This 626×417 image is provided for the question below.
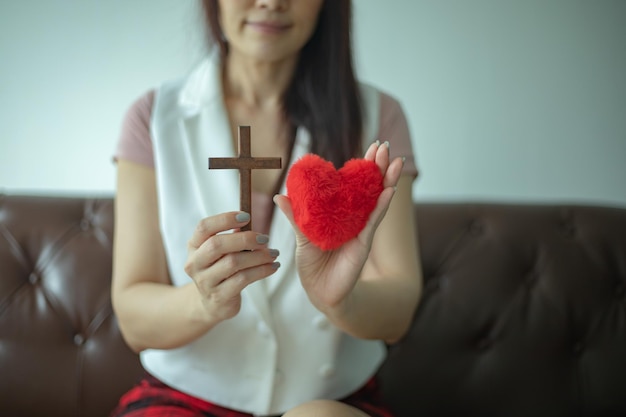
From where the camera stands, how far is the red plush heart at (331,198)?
0.66m

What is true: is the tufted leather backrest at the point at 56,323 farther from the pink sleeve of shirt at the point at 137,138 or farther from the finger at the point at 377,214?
the finger at the point at 377,214

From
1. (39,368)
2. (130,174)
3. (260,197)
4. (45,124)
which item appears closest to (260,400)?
(260,197)

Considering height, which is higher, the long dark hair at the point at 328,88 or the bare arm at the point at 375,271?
the long dark hair at the point at 328,88

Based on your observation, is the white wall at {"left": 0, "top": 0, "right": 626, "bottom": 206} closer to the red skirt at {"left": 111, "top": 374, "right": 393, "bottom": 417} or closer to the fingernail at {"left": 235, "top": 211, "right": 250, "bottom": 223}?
the red skirt at {"left": 111, "top": 374, "right": 393, "bottom": 417}

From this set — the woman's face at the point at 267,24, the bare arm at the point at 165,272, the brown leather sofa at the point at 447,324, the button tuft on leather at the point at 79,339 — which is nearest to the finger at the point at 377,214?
the bare arm at the point at 165,272

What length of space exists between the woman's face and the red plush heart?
41 cm

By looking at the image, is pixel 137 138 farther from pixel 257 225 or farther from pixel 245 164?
pixel 245 164

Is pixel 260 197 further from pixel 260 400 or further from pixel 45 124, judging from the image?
pixel 45 124

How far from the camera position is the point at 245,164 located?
71 cm

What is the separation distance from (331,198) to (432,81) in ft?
3.42

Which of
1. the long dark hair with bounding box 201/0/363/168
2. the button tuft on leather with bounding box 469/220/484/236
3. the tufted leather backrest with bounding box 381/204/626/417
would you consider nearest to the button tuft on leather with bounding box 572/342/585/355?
the tufted leather backrest with bounding box 381/204/626/417

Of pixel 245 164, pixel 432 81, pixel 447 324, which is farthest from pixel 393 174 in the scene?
pixel 432 81

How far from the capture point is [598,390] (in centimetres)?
130

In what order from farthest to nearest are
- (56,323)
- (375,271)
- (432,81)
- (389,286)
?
(432,81) < (56,323) < (375,271) < (389,286)
